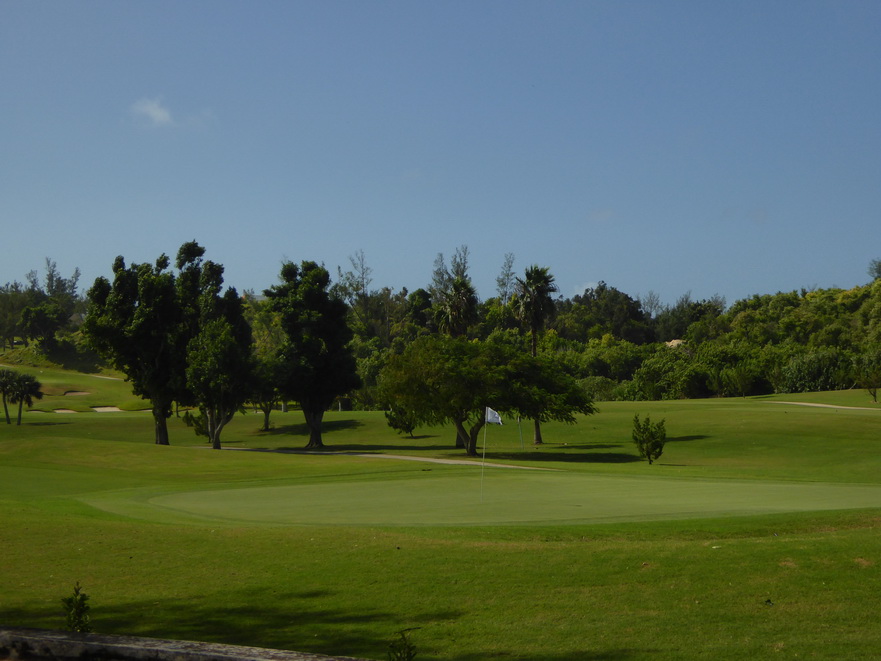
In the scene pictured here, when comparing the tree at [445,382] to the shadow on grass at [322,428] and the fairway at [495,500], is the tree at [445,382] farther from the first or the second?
the shadow on grass at [322,428]

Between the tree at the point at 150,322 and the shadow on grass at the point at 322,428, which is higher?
the tree at the point at 150,322

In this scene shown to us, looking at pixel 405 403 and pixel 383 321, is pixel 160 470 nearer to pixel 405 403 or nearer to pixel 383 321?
pixel 405 403

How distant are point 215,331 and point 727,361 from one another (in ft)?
213

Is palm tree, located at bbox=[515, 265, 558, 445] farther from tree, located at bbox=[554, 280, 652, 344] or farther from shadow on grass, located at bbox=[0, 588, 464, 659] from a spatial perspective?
tree, located at bbox=[554, 280, 652, 344]

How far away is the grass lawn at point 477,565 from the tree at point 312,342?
3496cm

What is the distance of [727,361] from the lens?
102125mm

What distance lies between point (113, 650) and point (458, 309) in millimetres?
63454

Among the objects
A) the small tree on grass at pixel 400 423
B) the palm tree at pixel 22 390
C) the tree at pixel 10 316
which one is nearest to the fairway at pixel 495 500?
the small tree on grass at pixel 400 423

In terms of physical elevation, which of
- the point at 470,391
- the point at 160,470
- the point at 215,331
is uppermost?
the point at 215,331

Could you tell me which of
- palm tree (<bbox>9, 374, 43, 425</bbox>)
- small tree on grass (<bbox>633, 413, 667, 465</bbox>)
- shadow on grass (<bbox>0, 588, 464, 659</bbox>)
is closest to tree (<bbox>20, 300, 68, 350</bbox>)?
palm tree (<bbox>9, 374, 43, 425</bbox>)

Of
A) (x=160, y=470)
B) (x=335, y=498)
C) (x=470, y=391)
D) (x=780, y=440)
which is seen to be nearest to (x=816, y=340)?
(x=780, y=440)

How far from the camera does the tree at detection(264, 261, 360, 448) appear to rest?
64.9 metres

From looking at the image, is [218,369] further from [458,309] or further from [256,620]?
[256,620]

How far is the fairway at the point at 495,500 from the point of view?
18.4 metres
